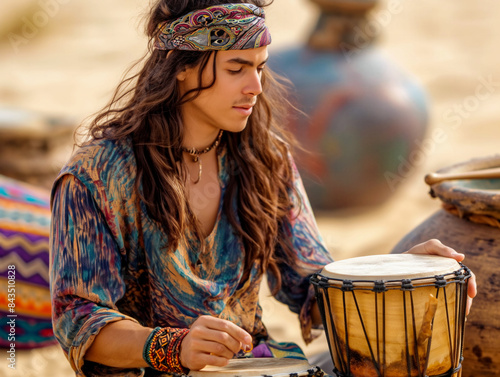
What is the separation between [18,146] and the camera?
6000 mm

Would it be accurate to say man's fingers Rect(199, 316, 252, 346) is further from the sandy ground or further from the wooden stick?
the sandy ground

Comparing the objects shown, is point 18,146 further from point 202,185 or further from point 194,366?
point 194,366

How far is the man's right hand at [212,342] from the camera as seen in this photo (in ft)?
7.09

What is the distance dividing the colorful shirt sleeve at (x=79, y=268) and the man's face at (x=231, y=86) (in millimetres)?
504

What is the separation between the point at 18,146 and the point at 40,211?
1.43 metres

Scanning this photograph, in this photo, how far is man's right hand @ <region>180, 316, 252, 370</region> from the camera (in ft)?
7.09

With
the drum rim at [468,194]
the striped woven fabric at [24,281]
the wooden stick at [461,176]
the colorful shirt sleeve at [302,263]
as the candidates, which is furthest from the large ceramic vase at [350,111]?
the colorful shirt sleeve at [302,263]

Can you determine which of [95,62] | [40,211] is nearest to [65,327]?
[40,211]

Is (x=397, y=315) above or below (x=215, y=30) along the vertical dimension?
below

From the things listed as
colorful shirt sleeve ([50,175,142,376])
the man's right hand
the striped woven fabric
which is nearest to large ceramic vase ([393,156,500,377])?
the man's right hand

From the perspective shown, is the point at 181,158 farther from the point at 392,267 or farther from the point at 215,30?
the point at 392,267

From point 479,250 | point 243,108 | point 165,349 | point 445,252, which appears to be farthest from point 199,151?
point 479,250

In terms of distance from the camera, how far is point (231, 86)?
2570mm

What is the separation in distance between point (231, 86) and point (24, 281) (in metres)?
2.41
